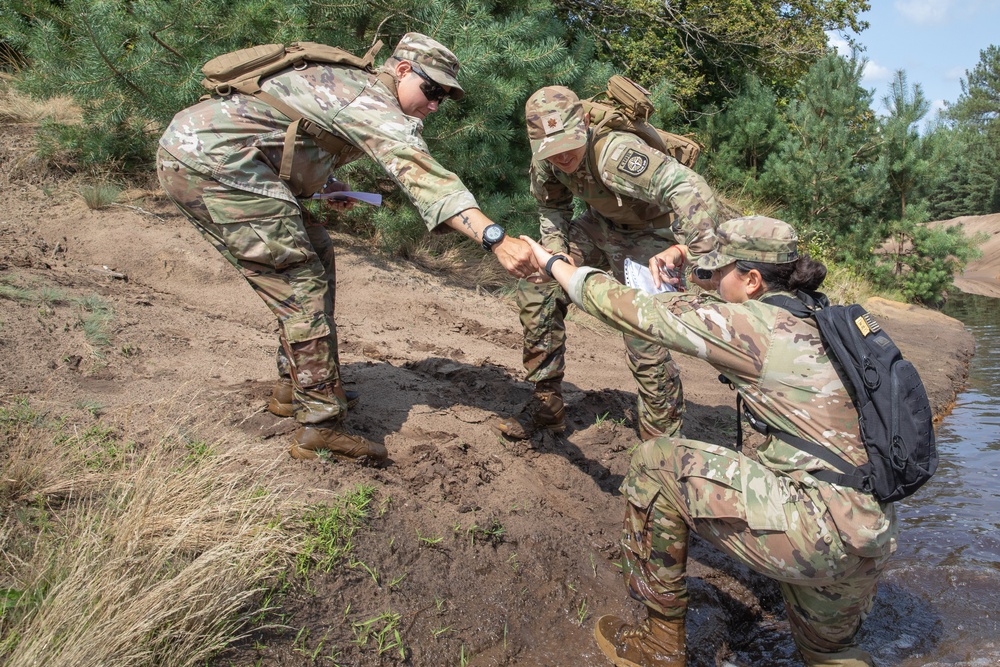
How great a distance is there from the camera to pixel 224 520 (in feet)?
9.30

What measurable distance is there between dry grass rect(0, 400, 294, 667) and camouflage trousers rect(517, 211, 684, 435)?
1.87 metres

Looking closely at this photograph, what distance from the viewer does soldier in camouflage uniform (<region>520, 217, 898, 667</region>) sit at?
2.63 metres

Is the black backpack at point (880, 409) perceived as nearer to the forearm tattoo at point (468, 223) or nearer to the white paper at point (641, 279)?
the white paper at point (641, 279)

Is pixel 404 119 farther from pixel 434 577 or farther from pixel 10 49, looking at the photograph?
pixel 10 49

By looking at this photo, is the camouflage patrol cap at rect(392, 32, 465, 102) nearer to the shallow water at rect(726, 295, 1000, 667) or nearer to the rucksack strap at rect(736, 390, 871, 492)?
the rucksack strap at rect(736, 390, 871, 492)

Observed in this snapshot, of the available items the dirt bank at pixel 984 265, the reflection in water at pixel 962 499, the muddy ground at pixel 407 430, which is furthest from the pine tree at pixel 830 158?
the muddy ground at pixel 407 430

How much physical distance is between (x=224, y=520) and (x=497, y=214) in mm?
5283

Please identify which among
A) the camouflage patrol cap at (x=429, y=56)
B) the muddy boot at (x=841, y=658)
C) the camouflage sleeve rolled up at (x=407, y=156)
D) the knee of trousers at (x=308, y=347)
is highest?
the camouflage patrol cap at (x=429, y=56)

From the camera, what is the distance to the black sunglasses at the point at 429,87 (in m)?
3.54

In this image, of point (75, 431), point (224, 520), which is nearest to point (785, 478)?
point (224, 520)

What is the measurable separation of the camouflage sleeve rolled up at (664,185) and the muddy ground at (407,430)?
1.53 metres

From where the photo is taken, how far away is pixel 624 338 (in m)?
4.25

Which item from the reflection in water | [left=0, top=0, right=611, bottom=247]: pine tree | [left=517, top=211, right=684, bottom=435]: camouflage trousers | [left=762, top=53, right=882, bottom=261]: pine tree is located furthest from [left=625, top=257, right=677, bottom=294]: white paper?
[left=762, top=53, right=882, bottom=261]: pine tree

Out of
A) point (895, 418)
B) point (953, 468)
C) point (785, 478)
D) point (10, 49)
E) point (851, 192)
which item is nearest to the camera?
point (895, 418)
